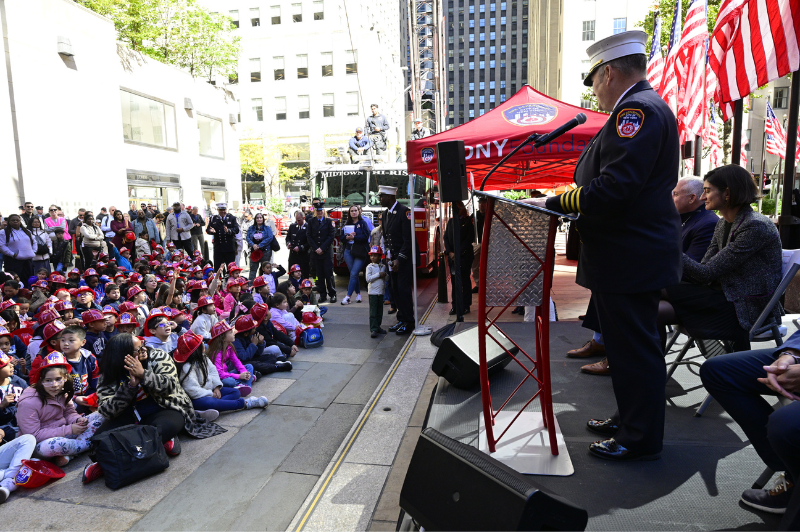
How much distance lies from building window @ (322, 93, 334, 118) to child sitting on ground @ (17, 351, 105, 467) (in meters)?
45.3

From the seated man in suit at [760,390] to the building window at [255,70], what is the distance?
5208cm

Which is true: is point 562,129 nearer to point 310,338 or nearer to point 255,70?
point 310,338

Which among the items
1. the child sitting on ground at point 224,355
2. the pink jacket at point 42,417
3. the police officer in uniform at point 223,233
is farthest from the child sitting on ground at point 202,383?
the police officer in uniform at point 223,233

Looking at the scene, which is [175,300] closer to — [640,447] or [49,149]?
[640,447]

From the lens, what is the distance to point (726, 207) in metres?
3.39

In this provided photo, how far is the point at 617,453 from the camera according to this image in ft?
9.16

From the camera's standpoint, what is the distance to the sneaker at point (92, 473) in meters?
3.87

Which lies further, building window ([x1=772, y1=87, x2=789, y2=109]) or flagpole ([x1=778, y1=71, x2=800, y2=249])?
building window ([x1=772, y1=87, x2=789, y2=109])

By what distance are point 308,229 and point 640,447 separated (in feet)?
28.3

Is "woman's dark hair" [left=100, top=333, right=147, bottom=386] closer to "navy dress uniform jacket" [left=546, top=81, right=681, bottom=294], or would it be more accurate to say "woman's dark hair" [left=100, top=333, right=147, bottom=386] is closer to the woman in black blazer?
"navy dress uniform jacket" [left=546, top=81, right=681, bottom=294]

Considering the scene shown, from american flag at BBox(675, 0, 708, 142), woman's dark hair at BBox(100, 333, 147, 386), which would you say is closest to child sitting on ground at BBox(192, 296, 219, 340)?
woman's dark hair at BBox(100, 333, 147, 386)

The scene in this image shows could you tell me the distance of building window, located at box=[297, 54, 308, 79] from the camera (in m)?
47.1

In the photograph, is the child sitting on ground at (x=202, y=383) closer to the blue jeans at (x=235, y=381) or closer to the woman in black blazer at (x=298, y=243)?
the blue jeans at (x=235, y=381)

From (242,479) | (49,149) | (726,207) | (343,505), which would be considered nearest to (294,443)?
(242,479)
